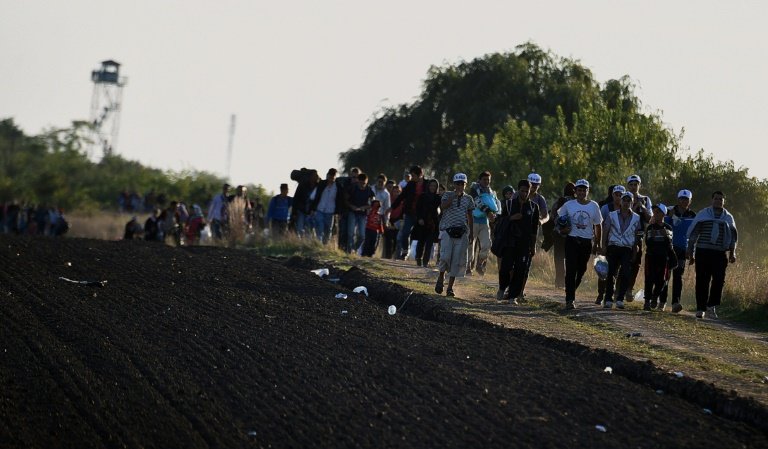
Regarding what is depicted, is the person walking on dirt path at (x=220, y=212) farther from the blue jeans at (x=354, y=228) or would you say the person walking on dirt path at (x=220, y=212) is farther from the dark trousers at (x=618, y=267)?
the dark trousers at (x=618, y=267)

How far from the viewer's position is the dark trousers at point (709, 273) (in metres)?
20.2

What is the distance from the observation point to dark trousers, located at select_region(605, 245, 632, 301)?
20.7m

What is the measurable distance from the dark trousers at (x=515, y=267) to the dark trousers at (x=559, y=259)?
330 cm

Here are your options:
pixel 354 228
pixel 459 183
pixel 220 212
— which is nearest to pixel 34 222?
pixel 220 212

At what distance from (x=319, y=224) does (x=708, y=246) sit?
1246cm

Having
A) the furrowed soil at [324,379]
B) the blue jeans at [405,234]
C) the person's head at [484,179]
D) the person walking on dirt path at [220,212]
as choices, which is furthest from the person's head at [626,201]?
the person walking on dirt path at [220,212]

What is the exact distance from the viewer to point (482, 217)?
23.9m

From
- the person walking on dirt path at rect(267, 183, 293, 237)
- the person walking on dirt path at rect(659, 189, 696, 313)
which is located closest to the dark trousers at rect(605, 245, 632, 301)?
the person walking on dirt path at rect(659, 189, 696, 313)

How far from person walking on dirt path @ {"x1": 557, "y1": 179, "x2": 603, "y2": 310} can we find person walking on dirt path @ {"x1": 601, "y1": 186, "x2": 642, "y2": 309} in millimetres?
707

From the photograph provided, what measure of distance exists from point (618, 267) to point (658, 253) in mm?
741

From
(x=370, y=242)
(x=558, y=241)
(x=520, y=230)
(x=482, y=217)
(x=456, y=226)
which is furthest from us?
(x=370, y=242)

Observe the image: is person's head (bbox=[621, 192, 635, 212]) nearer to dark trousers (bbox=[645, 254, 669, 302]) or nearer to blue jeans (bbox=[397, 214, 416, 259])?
dark trousers (bbox=[645, 254, 669, 302])

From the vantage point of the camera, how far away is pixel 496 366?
534 inches

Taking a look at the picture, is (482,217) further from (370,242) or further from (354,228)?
(354,228)
